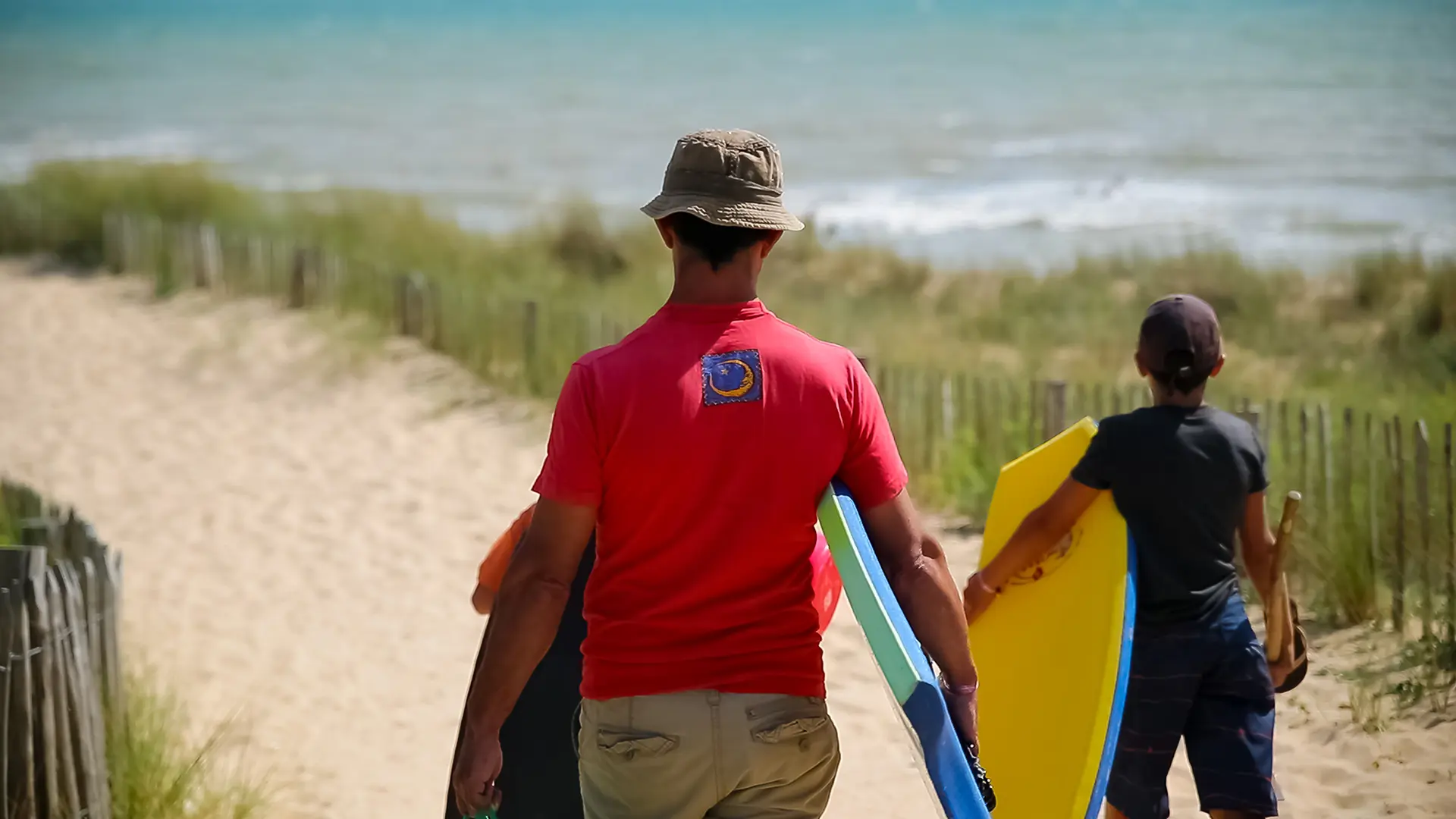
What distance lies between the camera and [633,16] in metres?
84.5

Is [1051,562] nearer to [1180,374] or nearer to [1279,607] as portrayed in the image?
[1279,607]

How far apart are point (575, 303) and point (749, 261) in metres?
10.8

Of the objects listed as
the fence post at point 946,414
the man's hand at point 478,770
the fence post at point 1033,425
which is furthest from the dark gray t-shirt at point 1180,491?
the fence post at point 946,414

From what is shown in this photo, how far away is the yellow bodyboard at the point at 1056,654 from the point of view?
10.1 ft

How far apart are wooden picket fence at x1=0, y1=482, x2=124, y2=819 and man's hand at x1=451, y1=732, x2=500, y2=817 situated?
2065 mm

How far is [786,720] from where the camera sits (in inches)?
84.7

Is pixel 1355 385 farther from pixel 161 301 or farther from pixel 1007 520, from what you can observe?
pixel 161 301

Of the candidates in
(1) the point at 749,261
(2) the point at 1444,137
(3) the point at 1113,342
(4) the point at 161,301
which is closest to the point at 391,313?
(4) the point at 161,301

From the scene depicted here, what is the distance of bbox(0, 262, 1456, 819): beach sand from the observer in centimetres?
489

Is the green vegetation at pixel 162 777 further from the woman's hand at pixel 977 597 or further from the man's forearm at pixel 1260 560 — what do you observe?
the man's forearm at pixel 1260 560

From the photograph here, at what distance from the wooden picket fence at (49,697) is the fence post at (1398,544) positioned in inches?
178

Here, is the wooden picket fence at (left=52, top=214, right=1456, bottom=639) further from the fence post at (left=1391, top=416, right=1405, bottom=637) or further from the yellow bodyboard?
the yellow bodyboard

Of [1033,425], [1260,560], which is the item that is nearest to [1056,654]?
[1260,560]

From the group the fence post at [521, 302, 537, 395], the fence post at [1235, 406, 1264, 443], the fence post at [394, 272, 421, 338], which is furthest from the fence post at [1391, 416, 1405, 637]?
the fence post at [394, 272, 421, 338]
